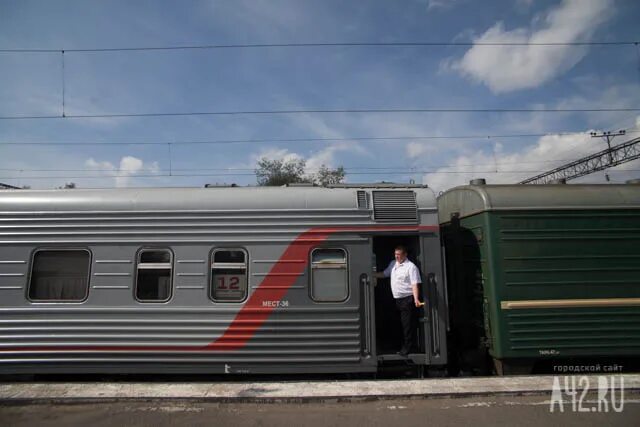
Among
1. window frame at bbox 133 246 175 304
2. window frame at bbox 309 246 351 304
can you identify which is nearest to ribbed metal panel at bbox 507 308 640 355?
window frame at bbox 309 246 351 304

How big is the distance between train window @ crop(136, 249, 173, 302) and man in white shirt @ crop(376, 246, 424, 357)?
323cm

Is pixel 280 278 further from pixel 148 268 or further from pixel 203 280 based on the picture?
pixel 148 268

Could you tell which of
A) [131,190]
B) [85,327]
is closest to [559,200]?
[131,190]

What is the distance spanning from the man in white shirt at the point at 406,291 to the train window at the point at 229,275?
85.3 inches

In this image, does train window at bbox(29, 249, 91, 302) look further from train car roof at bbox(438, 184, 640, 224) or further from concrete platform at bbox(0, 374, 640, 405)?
train car roof at bbox(438, 184, 640, 224)

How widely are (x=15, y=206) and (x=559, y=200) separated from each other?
26.1ft

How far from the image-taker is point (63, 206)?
6.20 metres

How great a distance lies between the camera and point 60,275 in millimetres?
6090

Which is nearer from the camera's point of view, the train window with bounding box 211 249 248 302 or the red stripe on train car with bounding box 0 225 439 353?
the red stripe on train car with bounding box 0 225 439 353

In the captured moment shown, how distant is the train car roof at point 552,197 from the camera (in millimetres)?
6125

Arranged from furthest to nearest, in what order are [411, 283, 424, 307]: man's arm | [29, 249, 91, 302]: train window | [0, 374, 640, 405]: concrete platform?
[29, 249, 91, 302]: train window
[411, 283, 424, 307]: man's arm
[0, 374, 640, 405]: concrete platform

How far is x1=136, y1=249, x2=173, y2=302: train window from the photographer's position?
601 centimetres

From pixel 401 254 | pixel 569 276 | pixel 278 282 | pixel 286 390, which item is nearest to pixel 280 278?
pixel 278 282

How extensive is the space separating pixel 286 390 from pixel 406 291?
2.20 metres
